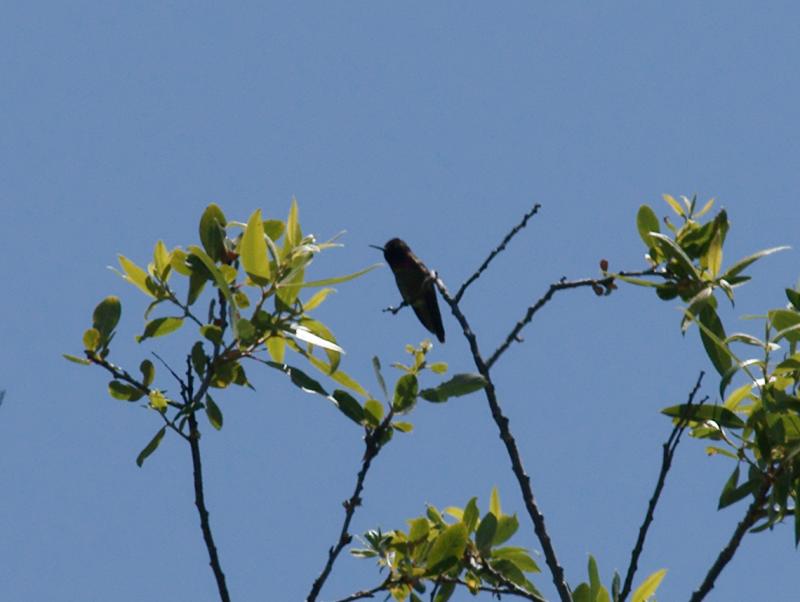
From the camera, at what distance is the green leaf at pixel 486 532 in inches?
133

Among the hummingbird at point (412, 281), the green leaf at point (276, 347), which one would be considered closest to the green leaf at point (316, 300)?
the green leaf at point (276, 347)

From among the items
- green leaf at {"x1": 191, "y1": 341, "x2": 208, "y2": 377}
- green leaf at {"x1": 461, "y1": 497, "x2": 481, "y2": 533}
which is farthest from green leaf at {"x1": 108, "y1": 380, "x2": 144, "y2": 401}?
green leaf at {"x1": 461, "y1": 497, "x2": 481, "y2": 533}

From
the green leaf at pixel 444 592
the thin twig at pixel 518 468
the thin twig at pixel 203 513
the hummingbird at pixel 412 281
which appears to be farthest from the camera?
the hummingbird at pixel 412 281

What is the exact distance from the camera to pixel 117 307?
3064 mm

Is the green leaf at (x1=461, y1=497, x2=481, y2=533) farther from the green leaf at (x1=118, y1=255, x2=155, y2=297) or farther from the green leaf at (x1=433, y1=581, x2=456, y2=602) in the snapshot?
the green leaf at (x1=118, y1=255, x2=155, y2=297)

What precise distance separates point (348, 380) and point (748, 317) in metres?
1.07

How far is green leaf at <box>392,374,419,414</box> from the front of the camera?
293 cm

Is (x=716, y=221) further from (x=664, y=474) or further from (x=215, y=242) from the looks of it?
(x=215, y=242)

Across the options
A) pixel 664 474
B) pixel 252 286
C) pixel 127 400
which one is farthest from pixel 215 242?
pixel 664 474

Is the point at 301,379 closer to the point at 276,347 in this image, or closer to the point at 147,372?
the point at 276,347

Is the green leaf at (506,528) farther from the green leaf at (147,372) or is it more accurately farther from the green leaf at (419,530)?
the green leaf at (147,372)

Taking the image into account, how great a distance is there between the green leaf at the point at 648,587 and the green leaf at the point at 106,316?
1.69 meters

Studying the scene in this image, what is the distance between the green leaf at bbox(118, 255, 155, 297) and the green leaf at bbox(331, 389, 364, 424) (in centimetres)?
60

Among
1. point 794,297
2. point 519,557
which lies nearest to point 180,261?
point 519,557
